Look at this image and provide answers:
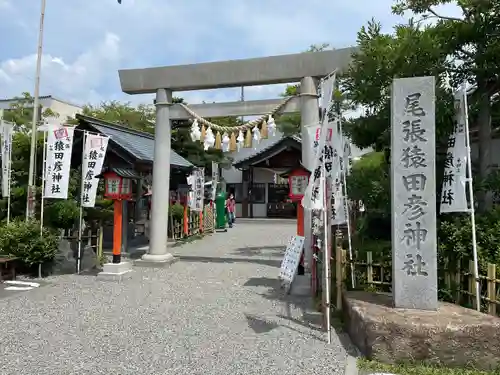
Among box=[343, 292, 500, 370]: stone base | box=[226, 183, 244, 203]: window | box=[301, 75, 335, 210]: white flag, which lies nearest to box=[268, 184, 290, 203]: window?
box=[226, 183, 244, 203]: window

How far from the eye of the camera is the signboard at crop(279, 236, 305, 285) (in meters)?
7.77

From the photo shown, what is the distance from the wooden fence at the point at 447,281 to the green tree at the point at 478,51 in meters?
1.72

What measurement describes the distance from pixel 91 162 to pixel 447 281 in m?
8.19

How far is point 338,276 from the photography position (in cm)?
653

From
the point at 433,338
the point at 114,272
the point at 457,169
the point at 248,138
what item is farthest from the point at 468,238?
the point at 114,272

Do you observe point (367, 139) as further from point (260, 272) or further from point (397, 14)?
point (260, 272)

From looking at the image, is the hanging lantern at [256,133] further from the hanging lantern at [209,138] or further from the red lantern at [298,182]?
the red lantern at [298,182]

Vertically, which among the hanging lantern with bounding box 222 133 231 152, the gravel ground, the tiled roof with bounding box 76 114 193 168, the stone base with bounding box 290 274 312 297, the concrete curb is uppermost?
the tiled roof with bounding box 76 114 193 168

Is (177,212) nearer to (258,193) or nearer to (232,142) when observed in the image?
(232,142)

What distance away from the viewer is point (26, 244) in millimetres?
9305

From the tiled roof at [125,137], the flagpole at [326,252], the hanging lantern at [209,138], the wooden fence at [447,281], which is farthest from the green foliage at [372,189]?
the tiled roof at [125,137]

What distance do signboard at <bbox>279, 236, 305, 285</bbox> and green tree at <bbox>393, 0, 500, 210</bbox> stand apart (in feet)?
10.7

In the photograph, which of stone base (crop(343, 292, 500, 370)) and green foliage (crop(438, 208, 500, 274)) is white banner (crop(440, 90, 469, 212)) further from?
stone base (crop(343, 292, 500, 370))

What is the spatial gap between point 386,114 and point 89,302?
6287 millimetres
